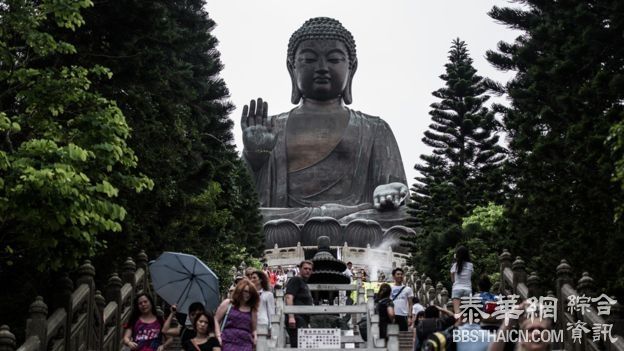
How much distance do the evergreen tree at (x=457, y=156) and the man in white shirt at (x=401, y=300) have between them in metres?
10.6

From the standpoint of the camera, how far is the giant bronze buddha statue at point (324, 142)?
1399 inches

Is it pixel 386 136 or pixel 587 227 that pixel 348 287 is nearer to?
pixel 587 227

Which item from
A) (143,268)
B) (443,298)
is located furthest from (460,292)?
(143,268)

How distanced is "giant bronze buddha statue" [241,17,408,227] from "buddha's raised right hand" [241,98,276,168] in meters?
0.82

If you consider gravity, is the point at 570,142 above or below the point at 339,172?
below

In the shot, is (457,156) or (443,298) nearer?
(443,298)

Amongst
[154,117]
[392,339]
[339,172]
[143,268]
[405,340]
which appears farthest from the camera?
[339,172]

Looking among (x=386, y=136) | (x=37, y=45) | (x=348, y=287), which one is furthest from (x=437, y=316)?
(x=386, y=136)

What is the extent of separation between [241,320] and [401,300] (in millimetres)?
4081

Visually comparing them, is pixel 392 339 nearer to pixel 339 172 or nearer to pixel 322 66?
pixel 322 66

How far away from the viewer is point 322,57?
116 feet

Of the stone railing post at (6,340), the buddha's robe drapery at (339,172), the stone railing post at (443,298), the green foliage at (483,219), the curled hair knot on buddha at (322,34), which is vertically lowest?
the stone railing post at (6,340)

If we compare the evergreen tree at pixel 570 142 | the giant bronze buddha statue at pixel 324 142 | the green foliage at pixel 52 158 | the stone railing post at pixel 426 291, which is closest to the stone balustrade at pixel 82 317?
the green foliage at pixel 52 158

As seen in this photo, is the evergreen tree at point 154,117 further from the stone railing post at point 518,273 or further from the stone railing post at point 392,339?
the stone railing post at point 392,339
